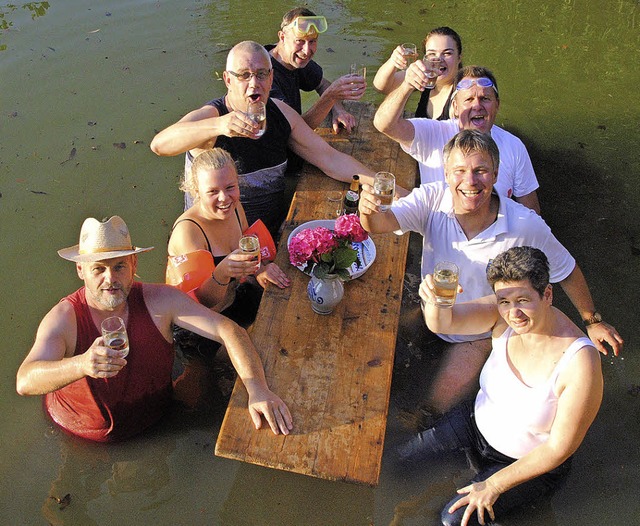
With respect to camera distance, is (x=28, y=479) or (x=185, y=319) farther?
(x=28, y=479)

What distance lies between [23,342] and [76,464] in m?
1.45

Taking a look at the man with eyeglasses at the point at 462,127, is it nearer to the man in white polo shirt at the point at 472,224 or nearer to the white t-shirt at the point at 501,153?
the white t-shirt at the point at 501,153

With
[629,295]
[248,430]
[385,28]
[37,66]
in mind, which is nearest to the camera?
[248,430]

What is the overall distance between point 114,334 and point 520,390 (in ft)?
7.67

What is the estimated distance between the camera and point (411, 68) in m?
4.98

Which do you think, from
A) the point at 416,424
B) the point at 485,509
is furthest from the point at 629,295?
the point at 485,509

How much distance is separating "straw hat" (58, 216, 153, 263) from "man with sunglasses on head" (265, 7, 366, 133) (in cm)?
255

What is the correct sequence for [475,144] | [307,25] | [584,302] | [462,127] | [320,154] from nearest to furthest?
[475,144] → [584,302] → [462,127] → [320,154] → [307,25]

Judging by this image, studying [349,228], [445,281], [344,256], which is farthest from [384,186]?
[445,281]

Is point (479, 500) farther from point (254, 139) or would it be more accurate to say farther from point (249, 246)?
point (254, 139)

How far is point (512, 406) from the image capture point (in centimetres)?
384

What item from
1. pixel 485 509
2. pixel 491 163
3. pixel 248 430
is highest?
pixel 491 163

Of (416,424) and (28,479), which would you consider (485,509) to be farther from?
(28,479)

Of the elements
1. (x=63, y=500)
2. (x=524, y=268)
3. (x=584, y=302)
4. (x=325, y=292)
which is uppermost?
(x=524, y=268)
